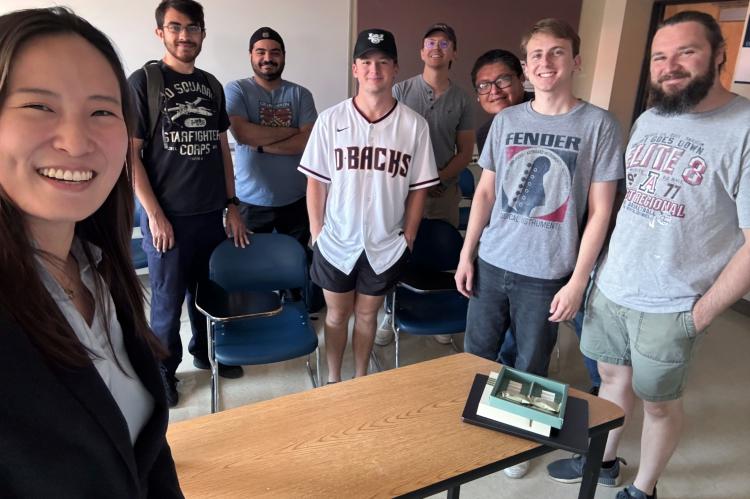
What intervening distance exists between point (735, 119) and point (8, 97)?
174 cm

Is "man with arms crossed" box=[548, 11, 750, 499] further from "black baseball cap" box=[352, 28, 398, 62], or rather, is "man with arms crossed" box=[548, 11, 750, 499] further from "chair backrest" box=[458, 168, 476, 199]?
"chair backrest" box=[458, 168, 476, 199]

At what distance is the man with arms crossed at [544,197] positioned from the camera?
69.2 inches

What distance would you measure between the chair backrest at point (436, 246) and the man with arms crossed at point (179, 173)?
96cm

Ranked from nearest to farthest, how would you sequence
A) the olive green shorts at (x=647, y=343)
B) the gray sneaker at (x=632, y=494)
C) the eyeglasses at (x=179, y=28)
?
the olive green shorts at (x=647, y=343), the gray sneaker at (x=632, y=494), the eyeglasses at (x=179, y=28)

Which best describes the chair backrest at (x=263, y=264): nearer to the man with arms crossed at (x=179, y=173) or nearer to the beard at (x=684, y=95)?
the man with arms crossed at (x=179, y=173)

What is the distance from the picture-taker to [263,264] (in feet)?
8.26

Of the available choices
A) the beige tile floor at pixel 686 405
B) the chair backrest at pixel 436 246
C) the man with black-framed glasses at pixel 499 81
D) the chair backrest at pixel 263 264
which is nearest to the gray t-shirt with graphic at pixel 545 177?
the man with black-framed glasses at pixel 499 81

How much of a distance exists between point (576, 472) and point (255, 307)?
1.53 metres

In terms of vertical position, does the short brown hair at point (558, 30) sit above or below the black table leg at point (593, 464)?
above

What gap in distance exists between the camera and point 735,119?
1463 mm

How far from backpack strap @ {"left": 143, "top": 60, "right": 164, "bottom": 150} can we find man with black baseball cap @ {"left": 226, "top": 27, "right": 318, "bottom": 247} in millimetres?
658

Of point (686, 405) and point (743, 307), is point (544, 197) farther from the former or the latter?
point (743, 307)

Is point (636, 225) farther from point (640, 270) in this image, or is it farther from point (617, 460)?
point (617, 460)

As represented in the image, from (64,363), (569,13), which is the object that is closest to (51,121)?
(64,363)
